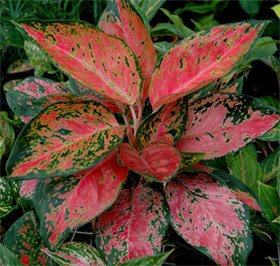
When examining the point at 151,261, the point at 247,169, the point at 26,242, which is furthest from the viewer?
the point at 247,169

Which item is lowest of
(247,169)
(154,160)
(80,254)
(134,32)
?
(247,169)

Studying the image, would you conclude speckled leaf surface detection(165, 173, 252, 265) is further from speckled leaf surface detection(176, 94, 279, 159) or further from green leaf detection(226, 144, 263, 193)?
green leaf detection(226, 144, 263, 193)

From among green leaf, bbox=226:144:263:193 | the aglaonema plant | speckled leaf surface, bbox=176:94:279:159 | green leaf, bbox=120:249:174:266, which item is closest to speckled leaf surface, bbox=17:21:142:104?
the aglaonema plant

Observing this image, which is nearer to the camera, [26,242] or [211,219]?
[211,219]

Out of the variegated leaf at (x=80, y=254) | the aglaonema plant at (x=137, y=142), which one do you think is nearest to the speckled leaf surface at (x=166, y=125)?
the aglaonema plant at (x=137, y=142)

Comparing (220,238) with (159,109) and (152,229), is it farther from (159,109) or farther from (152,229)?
(159,109)

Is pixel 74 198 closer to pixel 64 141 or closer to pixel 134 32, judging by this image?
pixel 64 141

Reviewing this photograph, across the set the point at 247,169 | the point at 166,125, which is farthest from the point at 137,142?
the point at 247,169
